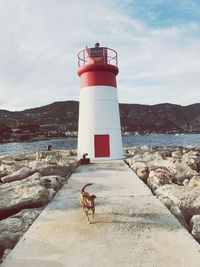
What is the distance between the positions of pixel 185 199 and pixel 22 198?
370cm

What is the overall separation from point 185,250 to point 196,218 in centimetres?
150

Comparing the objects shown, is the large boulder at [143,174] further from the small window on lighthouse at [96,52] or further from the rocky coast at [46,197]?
the small window on lighthouse at [96,52]

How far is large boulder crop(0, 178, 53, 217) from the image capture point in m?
7.47

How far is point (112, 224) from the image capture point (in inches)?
236

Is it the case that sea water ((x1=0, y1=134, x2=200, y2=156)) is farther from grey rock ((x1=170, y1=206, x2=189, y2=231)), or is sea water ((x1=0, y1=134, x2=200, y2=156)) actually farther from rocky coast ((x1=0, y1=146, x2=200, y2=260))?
grey rock ((x1=170, y1=206, x2=189, y2=231))

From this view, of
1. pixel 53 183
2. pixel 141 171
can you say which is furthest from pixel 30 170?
pixel 141 171

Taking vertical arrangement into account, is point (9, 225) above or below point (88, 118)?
below

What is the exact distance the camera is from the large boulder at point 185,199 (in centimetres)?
714

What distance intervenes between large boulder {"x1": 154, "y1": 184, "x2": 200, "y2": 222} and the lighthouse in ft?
29.3

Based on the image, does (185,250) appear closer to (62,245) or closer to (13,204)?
(62,245)

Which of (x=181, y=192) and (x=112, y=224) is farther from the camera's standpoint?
(x=181, y=192)

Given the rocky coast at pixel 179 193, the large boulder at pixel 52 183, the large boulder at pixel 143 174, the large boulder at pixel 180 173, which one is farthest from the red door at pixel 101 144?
the large boulder at pixel 52 183

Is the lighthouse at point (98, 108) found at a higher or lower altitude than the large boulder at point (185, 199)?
higher

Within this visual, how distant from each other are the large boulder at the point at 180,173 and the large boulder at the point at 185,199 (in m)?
2.86
